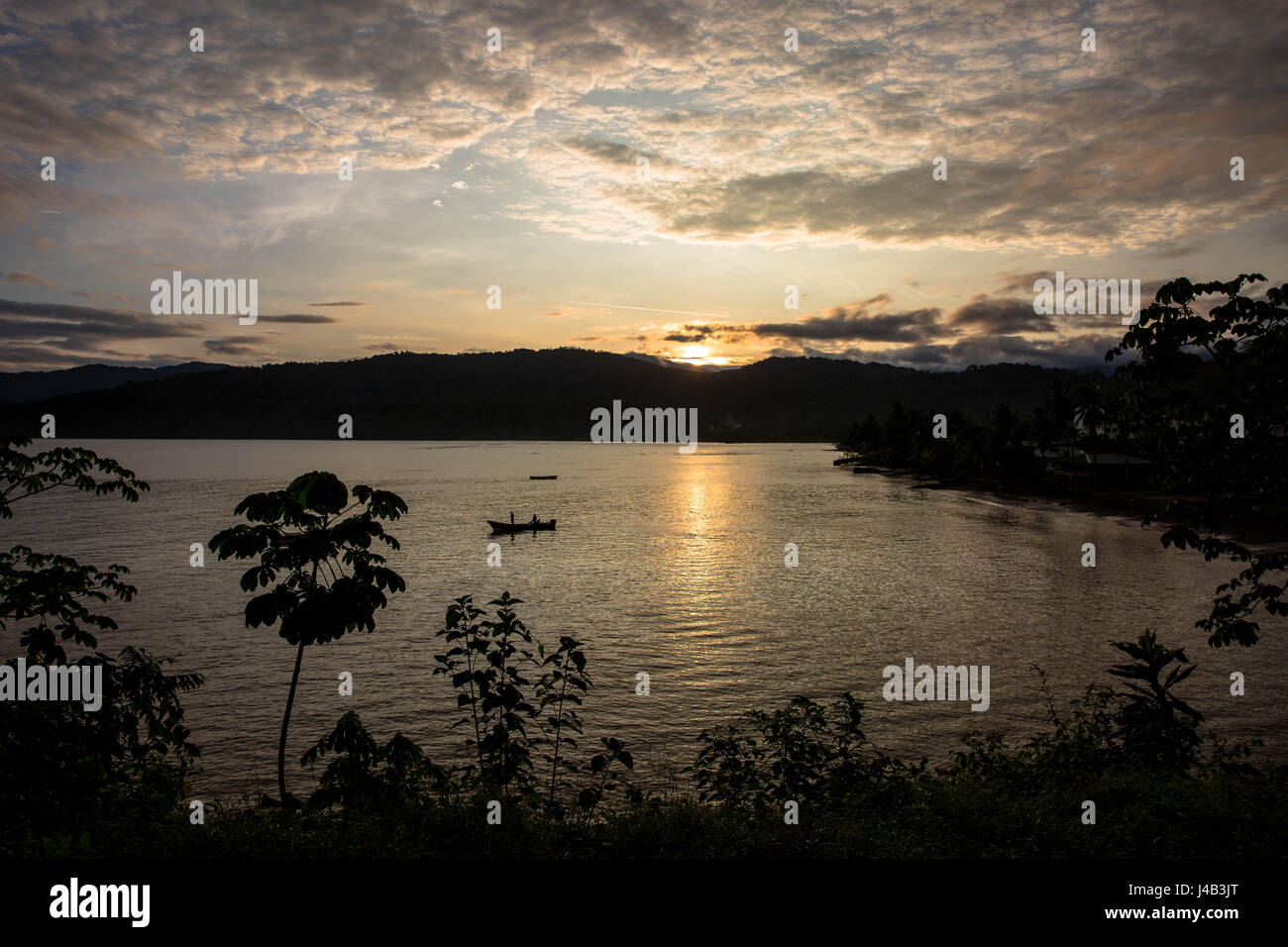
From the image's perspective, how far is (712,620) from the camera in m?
34.3

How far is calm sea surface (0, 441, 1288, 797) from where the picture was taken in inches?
818

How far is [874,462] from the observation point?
7313 inches

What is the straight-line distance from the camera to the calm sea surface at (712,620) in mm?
20781

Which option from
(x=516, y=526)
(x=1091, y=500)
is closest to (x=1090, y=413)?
(x=1091, y=500)

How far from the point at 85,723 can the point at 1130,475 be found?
109801 millimetres

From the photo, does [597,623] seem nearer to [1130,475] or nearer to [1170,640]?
[1170,640]

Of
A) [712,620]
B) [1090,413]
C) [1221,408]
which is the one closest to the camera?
[1221,408]
